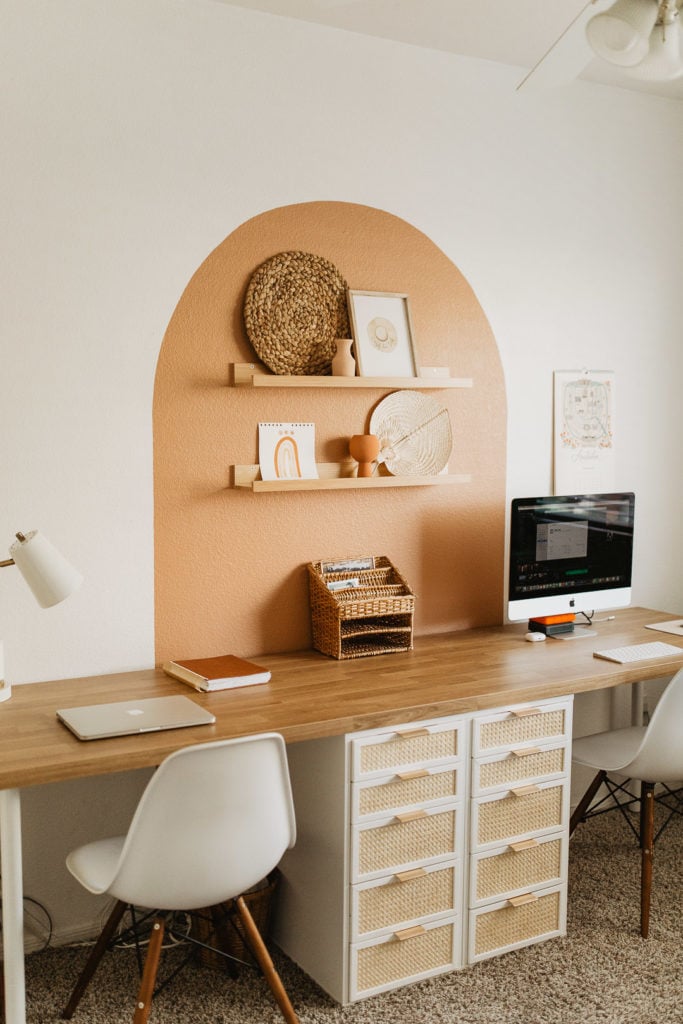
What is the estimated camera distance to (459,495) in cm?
339

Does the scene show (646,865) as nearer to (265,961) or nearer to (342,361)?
(265,961)

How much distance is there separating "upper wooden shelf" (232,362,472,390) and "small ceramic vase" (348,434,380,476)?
16 cm

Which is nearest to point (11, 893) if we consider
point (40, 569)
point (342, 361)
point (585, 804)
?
point (40, 569)

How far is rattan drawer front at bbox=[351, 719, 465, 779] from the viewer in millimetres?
2424

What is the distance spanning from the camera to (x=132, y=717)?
2.31 metres

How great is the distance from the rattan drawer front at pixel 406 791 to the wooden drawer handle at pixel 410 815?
15mm

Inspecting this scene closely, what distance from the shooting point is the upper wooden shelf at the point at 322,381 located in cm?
285

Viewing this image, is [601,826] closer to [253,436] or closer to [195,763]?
[253,436]

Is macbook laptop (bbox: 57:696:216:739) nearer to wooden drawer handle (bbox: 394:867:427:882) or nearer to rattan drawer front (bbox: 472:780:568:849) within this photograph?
wooden drawer handle (bbox: 394:867:427:882)

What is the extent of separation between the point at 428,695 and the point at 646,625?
1.24 m

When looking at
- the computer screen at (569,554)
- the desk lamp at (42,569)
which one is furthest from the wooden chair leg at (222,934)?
the computer screen at (569,554)

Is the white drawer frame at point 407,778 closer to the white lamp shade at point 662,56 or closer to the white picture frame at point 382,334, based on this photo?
the white picture frame at point 382,334

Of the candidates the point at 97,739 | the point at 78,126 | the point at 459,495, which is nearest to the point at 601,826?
the point at 459,495

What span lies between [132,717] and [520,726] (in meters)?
1.05
